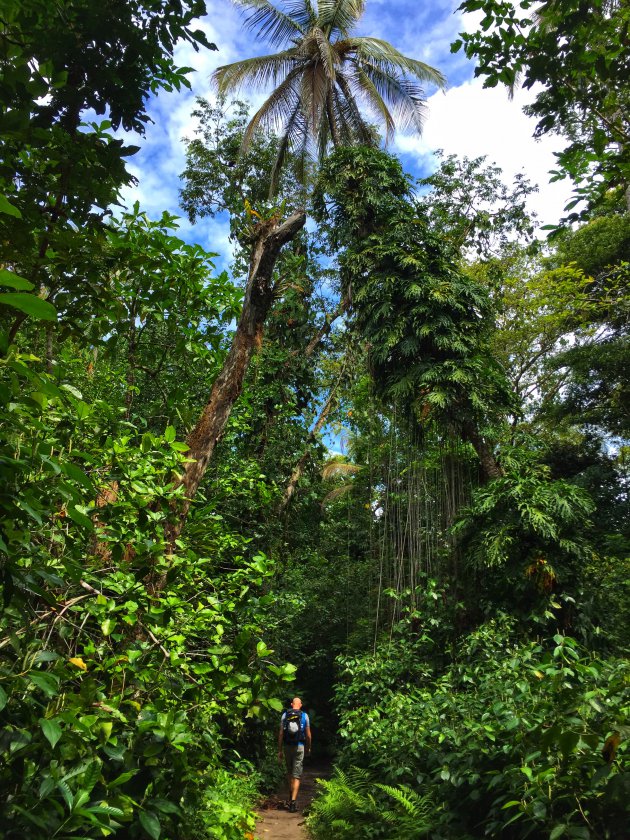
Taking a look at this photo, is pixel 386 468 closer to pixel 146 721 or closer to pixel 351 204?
pixel 351 204

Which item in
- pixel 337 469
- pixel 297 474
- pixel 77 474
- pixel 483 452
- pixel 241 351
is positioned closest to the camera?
pixel 77 474

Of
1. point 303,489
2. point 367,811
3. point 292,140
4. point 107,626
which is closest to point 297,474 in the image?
point 303,489

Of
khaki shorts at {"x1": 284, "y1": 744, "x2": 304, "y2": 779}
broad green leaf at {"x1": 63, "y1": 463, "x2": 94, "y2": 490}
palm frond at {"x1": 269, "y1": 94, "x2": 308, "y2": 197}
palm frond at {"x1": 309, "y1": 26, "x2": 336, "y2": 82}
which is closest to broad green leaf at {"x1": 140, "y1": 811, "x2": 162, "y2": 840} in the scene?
broad green leaf at {"x1": 63, "y1": 463, "x2": 94, "y2": 490}

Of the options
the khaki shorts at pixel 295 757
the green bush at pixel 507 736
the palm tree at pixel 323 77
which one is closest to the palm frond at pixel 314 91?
the palm tree at pixel 323 77

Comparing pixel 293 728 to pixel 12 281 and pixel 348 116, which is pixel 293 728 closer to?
pixel 12 281

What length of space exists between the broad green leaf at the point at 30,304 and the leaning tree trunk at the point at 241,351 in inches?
94.9

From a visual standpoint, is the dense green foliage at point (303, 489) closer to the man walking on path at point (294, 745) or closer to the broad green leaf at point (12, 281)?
the broad green leaf at point (12, 281)

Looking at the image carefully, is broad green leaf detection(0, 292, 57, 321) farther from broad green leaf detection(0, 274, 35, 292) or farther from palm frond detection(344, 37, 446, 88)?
palm frond detection(344, 37, 446, 88)

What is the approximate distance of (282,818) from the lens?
648 cm

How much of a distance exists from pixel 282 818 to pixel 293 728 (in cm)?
94

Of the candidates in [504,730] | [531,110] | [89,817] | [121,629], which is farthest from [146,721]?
[531,110]

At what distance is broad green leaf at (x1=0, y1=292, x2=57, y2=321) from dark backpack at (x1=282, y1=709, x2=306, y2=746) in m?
6.93

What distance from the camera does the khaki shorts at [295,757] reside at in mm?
6688

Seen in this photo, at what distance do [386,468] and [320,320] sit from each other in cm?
353
